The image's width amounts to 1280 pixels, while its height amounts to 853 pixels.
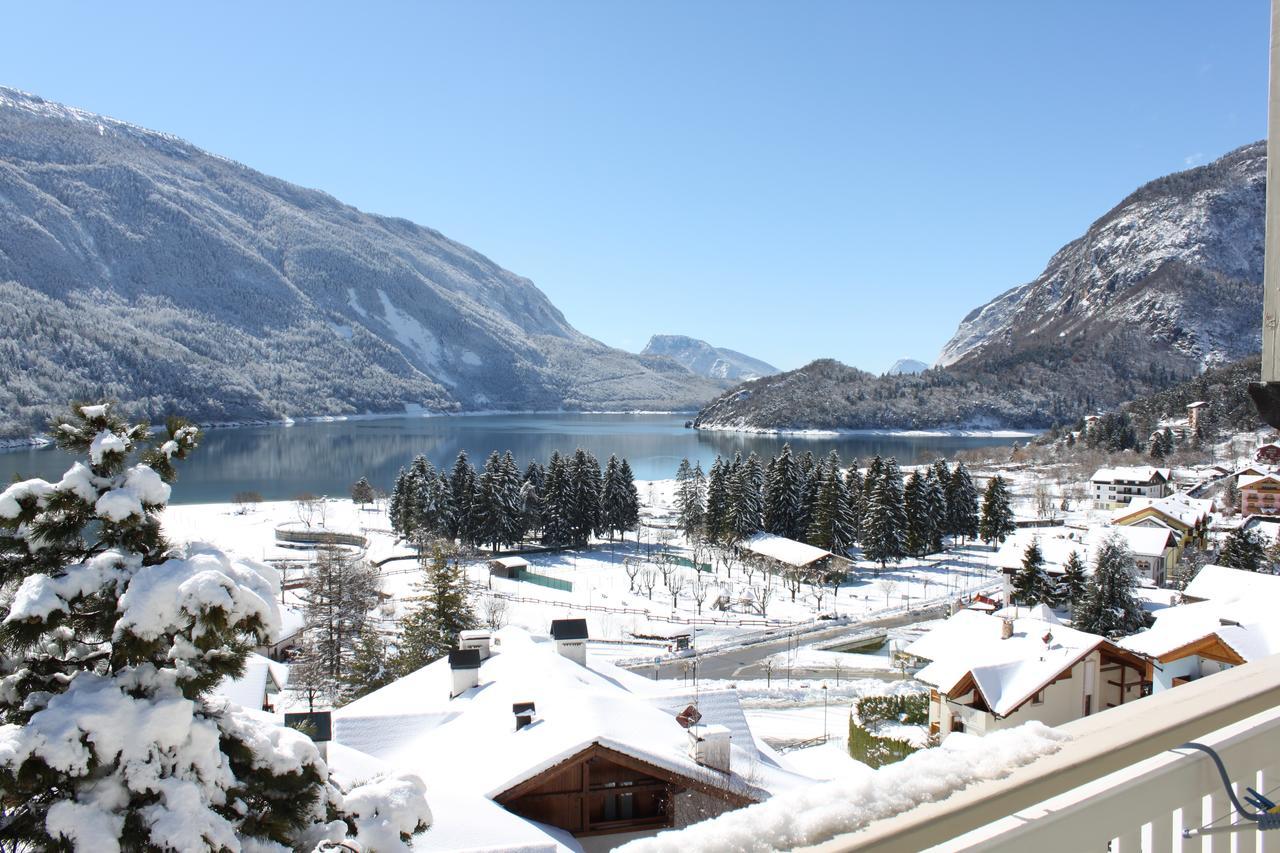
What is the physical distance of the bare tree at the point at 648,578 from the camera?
1320 inches

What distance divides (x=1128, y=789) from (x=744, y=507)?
137 feet

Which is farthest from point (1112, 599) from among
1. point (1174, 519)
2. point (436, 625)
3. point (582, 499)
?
point (582, 499)

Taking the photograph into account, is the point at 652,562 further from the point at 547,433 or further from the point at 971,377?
the point at 971,377

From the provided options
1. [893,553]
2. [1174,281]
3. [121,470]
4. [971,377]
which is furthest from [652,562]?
[1174,281]

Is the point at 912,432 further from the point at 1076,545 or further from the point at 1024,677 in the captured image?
the point at 1024,677

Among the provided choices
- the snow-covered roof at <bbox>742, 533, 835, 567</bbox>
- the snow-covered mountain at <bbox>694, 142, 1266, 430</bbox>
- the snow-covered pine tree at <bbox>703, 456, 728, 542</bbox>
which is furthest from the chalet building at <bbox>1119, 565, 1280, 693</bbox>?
the snow-covered mountain at <bbox>694, 142, 1266, 430</bbox>

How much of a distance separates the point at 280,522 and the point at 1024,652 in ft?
146

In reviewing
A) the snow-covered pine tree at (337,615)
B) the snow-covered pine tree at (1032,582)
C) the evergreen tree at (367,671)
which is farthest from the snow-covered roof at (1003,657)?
the snow-covered pine tree at (337,615)

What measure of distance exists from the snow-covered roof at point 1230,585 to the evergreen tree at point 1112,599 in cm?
153

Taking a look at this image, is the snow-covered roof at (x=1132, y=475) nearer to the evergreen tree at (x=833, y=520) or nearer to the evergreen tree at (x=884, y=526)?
the evergreen tree at (x=884, y=526)

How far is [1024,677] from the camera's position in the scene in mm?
14398

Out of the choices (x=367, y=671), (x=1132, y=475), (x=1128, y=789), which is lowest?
(x=367, y=671)

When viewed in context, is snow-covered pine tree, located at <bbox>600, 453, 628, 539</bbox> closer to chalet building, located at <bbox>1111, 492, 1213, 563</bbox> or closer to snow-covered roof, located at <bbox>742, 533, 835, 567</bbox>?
snow-covered roof, located at <bbox>742, 533, 835, 567</bbox>

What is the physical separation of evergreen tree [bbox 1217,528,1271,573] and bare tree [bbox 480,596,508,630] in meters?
26.3
